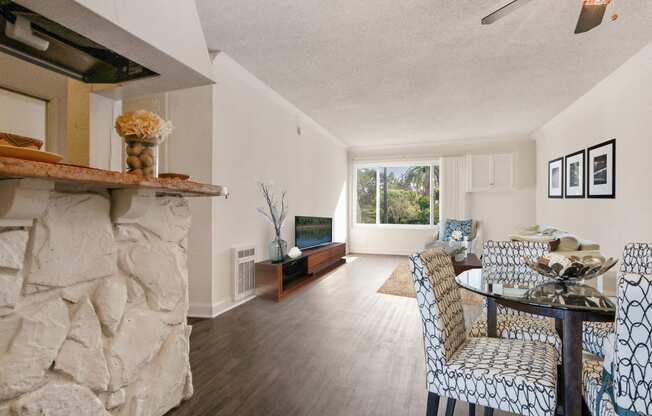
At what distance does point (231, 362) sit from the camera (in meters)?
2.44

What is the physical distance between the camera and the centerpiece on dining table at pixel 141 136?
1527 millimetres

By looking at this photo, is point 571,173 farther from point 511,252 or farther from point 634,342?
point 634,342

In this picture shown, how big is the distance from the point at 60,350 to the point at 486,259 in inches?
95.8

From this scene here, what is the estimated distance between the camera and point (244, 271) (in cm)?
395

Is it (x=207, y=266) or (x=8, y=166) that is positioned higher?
(x=8, y=166)

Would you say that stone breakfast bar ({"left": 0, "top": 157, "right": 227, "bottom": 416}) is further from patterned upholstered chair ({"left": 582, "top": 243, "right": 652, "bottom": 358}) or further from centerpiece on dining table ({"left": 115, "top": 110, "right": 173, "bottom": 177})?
patterned upholstered chair ({"left": 582, "top": 243, "right": 652, "bottom": 358})

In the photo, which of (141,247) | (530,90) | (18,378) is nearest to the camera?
(18,378)

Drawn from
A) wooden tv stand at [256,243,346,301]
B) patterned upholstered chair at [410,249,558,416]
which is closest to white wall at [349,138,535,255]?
wooden tv stand at [256,243,346,301]

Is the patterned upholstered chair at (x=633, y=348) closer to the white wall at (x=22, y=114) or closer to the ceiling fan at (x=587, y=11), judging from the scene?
the ceiling fan at (x=587, y=11)

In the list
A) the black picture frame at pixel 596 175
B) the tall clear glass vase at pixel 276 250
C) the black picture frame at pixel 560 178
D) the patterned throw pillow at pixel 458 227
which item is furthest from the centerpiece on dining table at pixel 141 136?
the patterned throw pillow at pixel 458 227

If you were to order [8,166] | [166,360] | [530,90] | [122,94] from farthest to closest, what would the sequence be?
[530,90]
[122,94]
[166,360]
[8,166]

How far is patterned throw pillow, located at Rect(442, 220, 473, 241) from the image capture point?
7.12 m

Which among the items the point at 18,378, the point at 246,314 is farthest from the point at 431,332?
the point at 246,314

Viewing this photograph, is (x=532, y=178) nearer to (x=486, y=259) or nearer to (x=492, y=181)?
(x=492, y=181)
